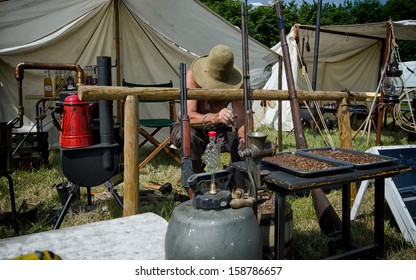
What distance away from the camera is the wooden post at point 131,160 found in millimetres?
2191

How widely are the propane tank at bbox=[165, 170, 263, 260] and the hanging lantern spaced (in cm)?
379

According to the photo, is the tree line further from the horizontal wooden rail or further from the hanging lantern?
the horizontal wooden rail

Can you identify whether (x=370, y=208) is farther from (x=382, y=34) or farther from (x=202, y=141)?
(x=382, y=34)

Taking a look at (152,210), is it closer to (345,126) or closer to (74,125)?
(74,125)

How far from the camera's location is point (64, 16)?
15.9ft

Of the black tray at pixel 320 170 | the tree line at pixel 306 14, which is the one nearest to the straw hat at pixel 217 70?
the black tray at pixel 320 170

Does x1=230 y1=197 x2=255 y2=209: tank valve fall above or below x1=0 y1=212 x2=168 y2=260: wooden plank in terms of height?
above

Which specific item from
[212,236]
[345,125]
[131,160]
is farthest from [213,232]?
[345,125]

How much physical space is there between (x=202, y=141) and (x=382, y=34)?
720 centimetres

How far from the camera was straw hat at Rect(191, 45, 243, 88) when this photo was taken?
2902 mm

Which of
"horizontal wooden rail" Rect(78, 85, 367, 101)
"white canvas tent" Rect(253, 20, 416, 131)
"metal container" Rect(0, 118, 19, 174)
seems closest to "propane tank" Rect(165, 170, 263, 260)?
"horizontal wooden rail" Rect(78, 85, 367, 101)

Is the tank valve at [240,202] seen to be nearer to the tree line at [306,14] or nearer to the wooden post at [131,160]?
the wooden post at [131,160]

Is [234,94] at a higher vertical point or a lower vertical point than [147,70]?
lower
